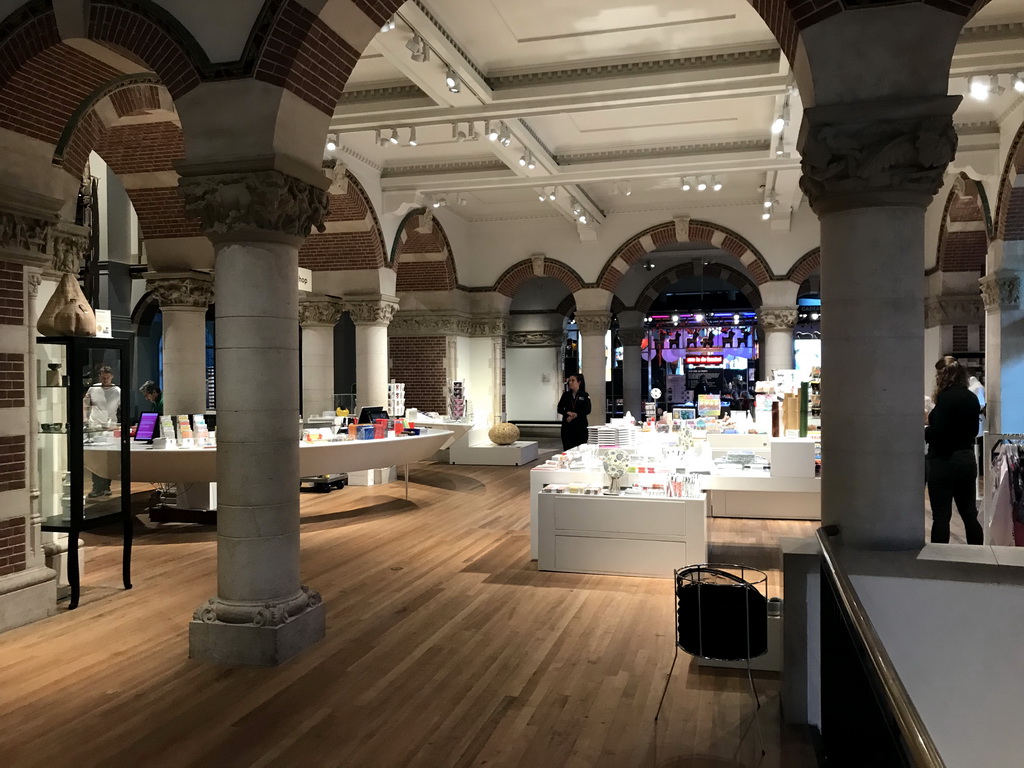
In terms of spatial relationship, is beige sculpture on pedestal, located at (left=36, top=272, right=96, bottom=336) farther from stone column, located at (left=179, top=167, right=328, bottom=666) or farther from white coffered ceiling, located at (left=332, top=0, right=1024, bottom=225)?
white coffered ceiling, located at (left=332, top=0, right=1024, bottom=225)

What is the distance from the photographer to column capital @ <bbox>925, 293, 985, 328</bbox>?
11.9 metres

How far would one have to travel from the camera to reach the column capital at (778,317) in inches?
539

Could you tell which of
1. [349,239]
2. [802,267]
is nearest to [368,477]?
[349,239]

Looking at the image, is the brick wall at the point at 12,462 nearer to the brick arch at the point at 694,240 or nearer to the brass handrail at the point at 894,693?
the brass handrail at the point at 894,693

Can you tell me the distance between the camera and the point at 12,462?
501cm

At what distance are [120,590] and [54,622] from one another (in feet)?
2.43

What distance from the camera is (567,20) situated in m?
6.46

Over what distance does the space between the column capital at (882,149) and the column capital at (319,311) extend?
29.6 ft

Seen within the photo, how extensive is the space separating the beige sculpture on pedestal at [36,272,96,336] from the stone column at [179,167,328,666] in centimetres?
171

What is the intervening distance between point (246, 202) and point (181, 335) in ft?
18.5

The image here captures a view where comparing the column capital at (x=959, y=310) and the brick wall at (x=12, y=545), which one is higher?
the column capital at (x=959, y=310)

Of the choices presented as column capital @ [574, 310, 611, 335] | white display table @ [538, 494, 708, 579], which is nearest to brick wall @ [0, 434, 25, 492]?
white display table @ [538, 494, 708, 579]

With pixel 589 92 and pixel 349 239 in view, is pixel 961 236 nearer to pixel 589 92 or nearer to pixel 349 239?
pixel 589 92

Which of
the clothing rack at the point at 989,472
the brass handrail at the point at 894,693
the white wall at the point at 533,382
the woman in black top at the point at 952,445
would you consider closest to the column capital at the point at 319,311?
the woman in black top at the point at 952,445
